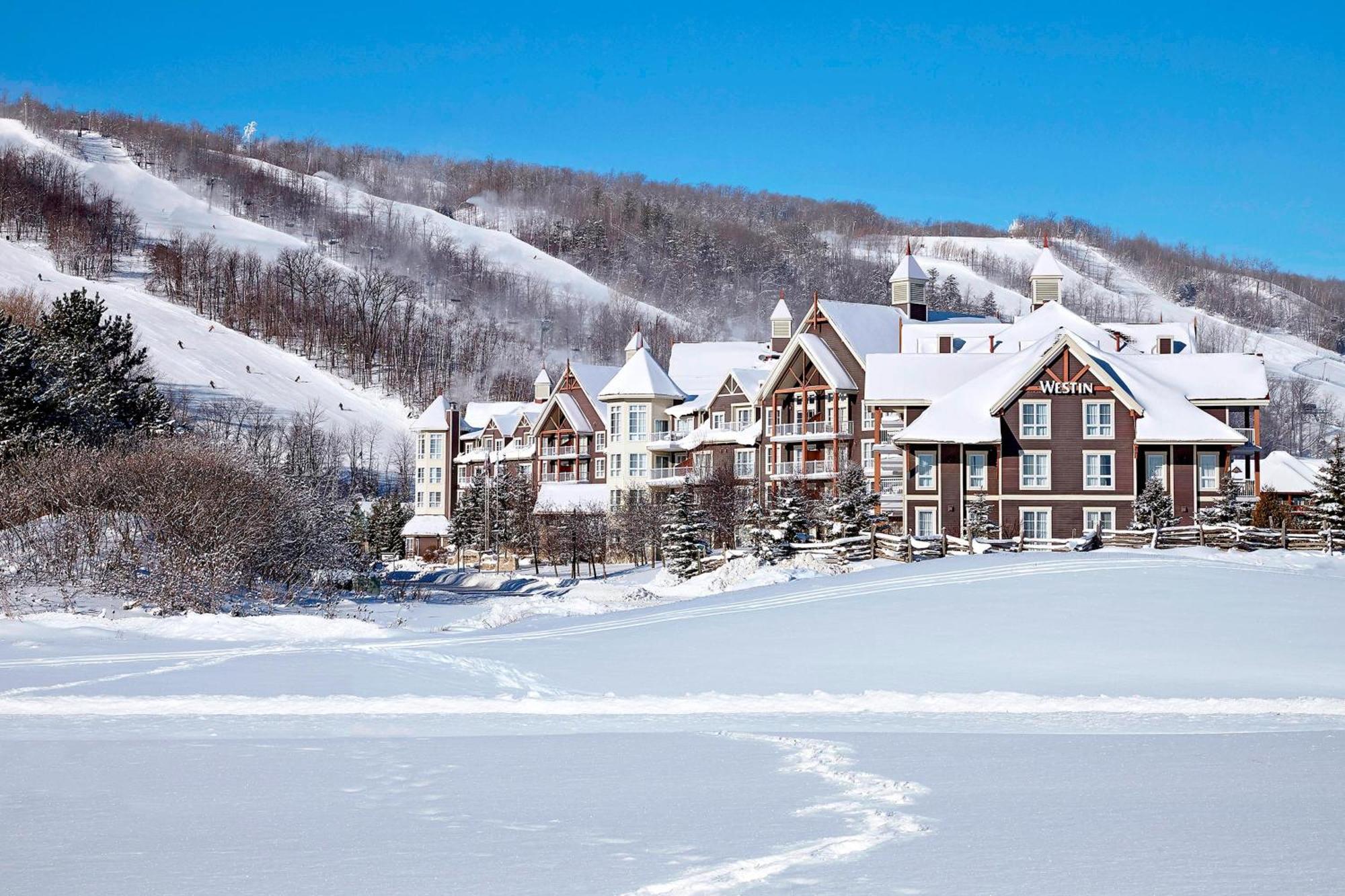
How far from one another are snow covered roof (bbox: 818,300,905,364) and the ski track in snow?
156 feet

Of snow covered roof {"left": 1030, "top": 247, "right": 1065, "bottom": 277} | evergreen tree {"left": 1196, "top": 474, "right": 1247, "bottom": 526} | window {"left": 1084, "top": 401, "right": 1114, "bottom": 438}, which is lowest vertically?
evergreen tree {"left": 1196, "top": 474, "right": 1247, "bottom": 526}

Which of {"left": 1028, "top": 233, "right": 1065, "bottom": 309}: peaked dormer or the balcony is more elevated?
{"left": 1028, "top": 233, "right": 1065, "bottom": 309}: peaked dormer

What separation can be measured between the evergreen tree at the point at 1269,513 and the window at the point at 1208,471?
168cm

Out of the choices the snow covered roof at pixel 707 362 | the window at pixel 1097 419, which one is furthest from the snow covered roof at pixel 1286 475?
the snow covered roof at pixel 707 362

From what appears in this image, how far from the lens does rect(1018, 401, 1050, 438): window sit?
47375 millimetres

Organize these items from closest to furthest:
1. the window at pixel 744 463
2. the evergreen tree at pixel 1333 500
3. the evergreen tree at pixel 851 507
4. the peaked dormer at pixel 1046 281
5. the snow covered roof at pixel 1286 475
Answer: the evergreen tree at pixel 851 507 → the evergreen tree at pixel 1333 500 → the snow covered roof at pixel 1286 475 → the window at pixel 744 463 → the peaked dormer at pixel 1046 281

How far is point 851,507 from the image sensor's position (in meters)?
42.1

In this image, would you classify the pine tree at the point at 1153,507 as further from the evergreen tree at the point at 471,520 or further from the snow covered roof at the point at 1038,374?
the evergreen tree at the point at 471,520

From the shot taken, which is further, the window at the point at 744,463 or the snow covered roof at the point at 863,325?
the window at the point at 744,463

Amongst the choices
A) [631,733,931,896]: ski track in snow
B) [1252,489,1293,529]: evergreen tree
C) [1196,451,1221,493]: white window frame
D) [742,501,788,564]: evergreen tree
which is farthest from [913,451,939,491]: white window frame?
[631,733,931,896]: ski track in snow

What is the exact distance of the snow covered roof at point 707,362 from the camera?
7412 centimetres

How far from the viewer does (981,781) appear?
11.3 meters

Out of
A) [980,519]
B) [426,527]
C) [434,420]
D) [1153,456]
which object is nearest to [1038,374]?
[1153,456]

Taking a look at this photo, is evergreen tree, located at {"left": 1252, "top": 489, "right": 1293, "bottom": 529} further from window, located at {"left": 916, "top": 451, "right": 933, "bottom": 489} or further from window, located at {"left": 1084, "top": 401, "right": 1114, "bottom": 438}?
window, located at {"left": 916, "top": 451, "right": 933, "bottom": 489}
